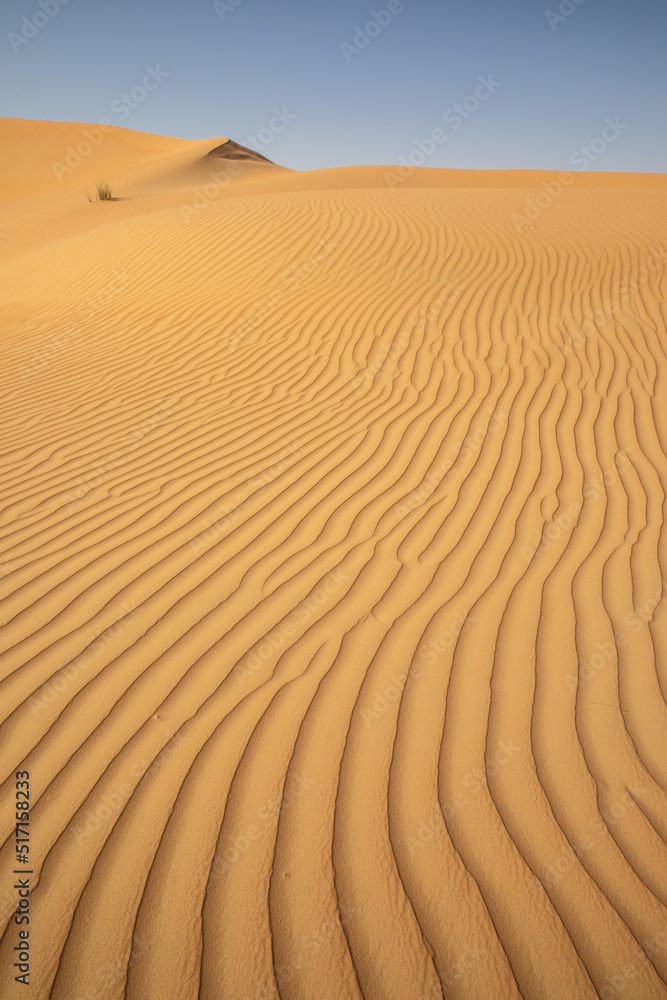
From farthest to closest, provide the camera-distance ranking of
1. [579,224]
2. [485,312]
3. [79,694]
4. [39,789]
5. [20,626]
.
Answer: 1. [579,224]
2. [485,312]
3. [20,626]
4. [79,694]
5. [39,789]

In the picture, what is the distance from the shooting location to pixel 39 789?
6.67 feet

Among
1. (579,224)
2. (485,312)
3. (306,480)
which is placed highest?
(579,224)

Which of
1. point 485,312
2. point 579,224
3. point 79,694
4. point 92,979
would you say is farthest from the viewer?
point 579,224

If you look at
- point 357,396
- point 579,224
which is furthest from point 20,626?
point 579,224

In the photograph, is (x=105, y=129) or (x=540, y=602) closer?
(x=540, y=602)

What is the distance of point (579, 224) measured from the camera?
960cm

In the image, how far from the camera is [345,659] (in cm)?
256

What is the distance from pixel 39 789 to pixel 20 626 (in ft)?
3.19

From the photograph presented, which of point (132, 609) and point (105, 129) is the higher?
point (105, 129)

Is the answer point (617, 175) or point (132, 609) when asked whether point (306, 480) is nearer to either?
point (132, 609)

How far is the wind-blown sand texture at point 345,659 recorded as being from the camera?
162 cm

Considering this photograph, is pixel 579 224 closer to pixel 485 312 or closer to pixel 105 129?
pixel 485 312

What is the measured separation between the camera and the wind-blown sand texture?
1.62 metres

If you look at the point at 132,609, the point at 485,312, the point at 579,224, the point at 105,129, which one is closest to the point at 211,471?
the point at 132,609
